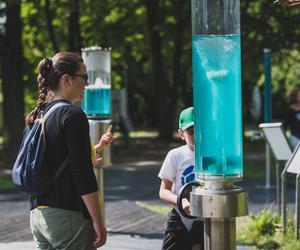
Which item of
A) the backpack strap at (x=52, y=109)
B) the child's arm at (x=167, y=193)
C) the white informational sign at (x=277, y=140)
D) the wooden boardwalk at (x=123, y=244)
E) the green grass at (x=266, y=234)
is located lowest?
the wooden boardwalk at (x=123, y=244)

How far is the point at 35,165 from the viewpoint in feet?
11.1

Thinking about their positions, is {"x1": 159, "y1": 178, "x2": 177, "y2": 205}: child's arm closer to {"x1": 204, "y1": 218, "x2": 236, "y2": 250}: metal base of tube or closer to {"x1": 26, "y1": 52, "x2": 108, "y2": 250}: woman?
{"x1": 26, "y1": 52, "x2": 108, "y2": 250}: woman

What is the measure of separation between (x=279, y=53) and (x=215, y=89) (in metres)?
21.3

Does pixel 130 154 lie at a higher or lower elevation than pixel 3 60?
lower

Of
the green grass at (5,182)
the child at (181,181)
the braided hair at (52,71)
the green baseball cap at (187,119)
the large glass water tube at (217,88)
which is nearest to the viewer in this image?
the large glass water tube at (217,88)

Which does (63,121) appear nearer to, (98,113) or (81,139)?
(81,139)

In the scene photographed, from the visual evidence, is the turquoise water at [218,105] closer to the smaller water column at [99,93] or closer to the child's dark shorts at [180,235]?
the child's dark shorts at [180,235]

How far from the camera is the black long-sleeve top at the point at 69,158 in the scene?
3291 millimetres

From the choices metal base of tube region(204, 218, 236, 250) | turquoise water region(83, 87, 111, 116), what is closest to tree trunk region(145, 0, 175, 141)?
turquoise water region(83, 87, 111, 116)

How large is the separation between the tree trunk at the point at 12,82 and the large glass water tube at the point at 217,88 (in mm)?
14326

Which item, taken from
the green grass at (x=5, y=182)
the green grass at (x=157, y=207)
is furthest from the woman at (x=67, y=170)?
the green grass at (x=5, y=182)

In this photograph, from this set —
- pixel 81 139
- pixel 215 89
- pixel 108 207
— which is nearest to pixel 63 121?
pixel 81 139

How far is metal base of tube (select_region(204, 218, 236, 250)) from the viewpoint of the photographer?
120 inches

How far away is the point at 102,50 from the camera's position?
775 cm
